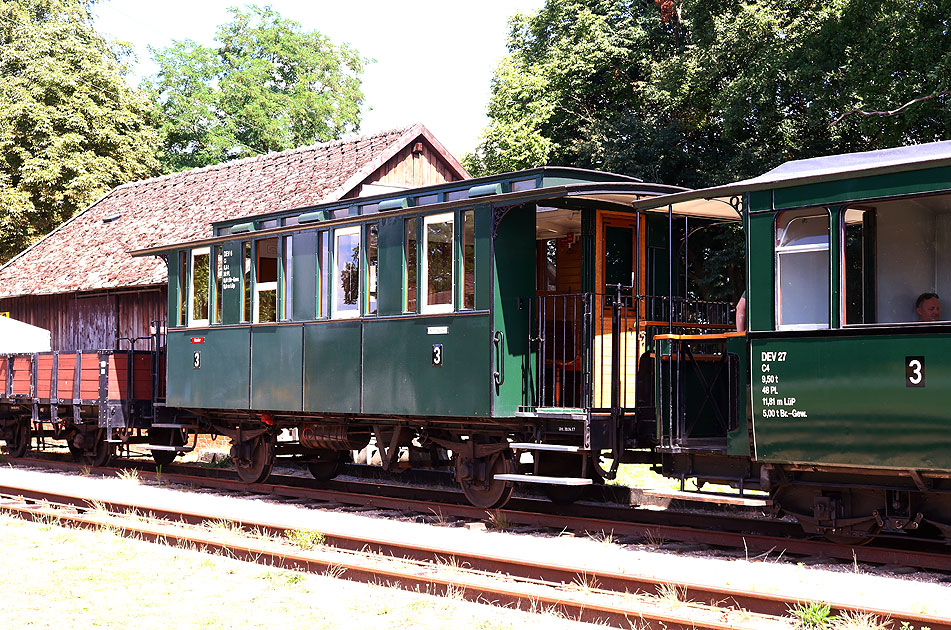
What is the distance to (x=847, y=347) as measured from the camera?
351 inches

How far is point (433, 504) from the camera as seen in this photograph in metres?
12.8

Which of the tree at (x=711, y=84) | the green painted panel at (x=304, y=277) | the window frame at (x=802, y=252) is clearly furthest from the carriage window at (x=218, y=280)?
the tree at (x=711, y=84)

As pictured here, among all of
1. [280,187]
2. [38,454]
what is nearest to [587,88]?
[280,187]

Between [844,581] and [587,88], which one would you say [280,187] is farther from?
[844,581]

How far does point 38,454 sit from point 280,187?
27.2ft

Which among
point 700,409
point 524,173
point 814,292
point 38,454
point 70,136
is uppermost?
point 70,136

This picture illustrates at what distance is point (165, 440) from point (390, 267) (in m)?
7.66

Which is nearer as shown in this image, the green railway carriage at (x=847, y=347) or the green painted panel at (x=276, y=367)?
the green railway carriage at (x=847, y=347)

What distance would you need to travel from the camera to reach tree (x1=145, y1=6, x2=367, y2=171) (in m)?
42.5

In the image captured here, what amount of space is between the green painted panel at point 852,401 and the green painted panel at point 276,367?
22.1 ft

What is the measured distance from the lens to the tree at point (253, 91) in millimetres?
42500

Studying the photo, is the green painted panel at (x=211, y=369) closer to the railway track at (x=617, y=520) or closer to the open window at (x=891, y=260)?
the railway track at (x=617, y=520)

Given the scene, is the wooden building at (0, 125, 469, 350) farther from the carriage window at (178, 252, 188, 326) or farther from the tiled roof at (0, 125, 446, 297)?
the carriage window at (178, 252, 188, 326)

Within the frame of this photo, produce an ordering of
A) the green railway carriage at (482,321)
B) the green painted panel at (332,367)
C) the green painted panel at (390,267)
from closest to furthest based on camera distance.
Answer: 1. the green railway carriage at (482,321)
2. the green painted panel at (390,267)
3. the green painted panel at (332,367)
